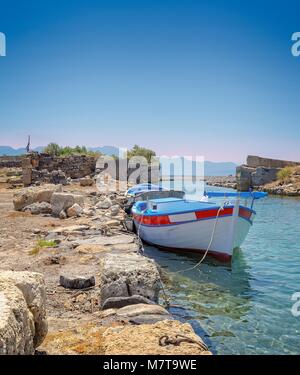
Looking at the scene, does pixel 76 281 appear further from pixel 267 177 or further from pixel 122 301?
pixel 267 177

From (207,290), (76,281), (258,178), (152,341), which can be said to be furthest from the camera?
(258,178)

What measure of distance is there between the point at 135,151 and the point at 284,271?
47.8 metres

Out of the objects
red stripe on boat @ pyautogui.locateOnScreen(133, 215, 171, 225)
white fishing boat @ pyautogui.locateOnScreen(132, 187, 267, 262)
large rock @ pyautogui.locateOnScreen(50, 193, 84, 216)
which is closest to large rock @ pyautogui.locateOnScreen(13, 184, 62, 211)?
large rock @ pyautogui.locateOnScreen(50, 193, 84, 216)

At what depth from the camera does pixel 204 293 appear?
26.0 ft

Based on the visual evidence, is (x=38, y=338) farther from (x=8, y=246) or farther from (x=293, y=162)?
(x=293, y=162)

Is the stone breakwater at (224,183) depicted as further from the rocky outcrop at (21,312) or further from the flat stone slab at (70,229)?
the rocky outcrop at (21,312)

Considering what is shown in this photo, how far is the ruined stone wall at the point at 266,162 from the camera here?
4609cm

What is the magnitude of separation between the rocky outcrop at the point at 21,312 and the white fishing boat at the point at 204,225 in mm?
7291

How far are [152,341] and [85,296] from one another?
8.90 ft

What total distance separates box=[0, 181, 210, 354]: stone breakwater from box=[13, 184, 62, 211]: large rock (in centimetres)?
353

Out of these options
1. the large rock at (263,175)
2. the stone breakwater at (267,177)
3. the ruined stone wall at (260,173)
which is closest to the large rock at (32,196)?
the stone breakwater at (267,177)

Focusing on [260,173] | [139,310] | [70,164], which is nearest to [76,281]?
[139,310]

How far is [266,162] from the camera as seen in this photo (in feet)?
154

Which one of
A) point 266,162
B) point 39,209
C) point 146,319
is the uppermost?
point 266,162
